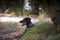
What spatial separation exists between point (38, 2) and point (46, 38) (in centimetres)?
62

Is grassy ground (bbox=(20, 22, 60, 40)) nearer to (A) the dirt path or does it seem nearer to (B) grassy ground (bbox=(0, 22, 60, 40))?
(B) grassy ground (bbox=(0, 22, 60, 40))

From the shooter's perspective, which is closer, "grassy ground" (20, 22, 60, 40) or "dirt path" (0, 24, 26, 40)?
"grassy ground" (20, 22, 60, 40)

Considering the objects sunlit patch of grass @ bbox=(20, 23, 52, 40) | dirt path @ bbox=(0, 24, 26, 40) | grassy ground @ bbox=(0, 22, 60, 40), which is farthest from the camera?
dirt path @ bbox=(0, 24, 26, 40)

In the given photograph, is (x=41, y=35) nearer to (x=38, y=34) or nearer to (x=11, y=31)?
(x=38, y=34)

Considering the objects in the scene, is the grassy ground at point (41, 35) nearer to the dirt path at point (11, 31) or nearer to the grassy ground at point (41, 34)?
the grassy ground at point (41, 34)

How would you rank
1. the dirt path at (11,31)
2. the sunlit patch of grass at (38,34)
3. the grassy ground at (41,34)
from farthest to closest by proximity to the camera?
the dirt path at (11,31)
the sunlit patch of grass at (38,34)
the grassy ground at (41,34)

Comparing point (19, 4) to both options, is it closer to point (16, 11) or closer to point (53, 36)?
point (16, 11)

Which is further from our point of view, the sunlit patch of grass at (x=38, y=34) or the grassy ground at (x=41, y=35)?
the sunlit patch of grass at (x=38, y=34)

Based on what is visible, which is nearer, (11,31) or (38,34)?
(38,34)

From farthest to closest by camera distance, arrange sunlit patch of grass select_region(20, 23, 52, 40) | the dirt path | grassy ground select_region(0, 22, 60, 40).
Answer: the dirt path < sunlit patch of grass select_region(20, 23, 52, 40) < grassy ground select_region(0, 22, 60, 40)

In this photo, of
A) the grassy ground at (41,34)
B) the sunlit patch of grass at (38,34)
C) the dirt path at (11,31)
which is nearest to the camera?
the grassy ground at (41,34)

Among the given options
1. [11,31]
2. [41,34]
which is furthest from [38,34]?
[11,31]

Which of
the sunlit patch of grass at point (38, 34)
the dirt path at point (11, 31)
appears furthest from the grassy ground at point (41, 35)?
the dirt path at point (11, 31)

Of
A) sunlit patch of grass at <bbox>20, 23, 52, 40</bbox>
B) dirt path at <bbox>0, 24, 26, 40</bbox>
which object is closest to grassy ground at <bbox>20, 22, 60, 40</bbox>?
sunlit patch of grass at <bbox>20, 23, 52, 40</bbox>
